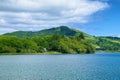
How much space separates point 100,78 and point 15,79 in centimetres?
2590

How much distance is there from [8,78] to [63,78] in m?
16.7

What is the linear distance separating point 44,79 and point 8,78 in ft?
36.2

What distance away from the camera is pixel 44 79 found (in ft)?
273

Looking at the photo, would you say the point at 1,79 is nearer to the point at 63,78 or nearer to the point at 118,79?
the point at 63,78

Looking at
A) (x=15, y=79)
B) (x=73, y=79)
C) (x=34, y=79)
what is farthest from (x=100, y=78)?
(x=15, y=79)

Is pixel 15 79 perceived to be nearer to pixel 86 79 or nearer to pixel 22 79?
pixel 22 79

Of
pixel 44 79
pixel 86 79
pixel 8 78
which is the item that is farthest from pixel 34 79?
pixel 86 79

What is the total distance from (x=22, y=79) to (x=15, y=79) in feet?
6.91

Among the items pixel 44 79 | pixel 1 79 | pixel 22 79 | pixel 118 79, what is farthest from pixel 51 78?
pixel 118 79

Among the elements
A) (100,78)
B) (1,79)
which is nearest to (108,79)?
(100,78)

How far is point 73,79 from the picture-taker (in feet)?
275

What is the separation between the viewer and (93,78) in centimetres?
8619

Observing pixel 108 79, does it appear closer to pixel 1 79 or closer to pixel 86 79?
pixel 86 79

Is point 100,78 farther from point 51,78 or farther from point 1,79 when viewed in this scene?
point 1,79
